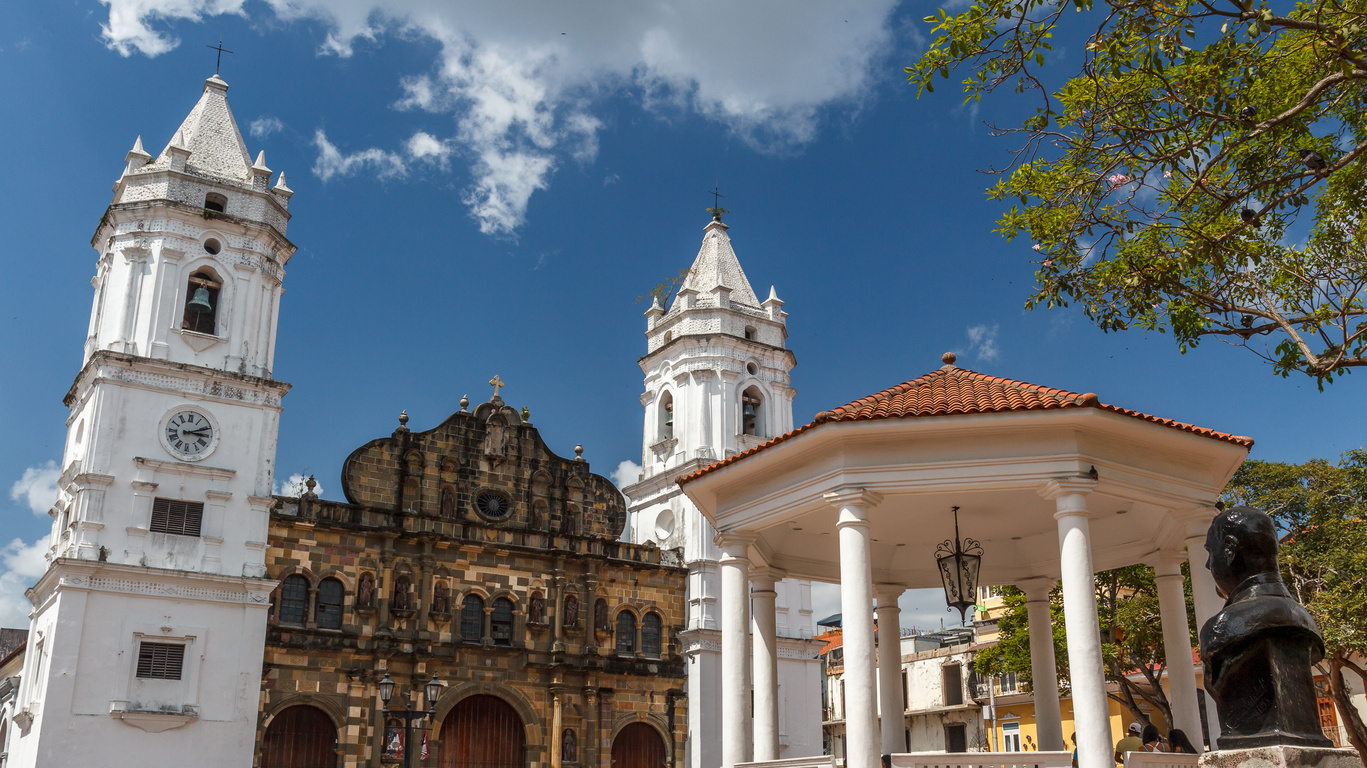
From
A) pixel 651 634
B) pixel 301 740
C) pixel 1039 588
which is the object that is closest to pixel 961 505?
pixel 1039 588

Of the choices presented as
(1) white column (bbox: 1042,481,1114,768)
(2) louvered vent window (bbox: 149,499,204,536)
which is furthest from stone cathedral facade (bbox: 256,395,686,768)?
(1) white column (bbox: 1042,481,1114,768)

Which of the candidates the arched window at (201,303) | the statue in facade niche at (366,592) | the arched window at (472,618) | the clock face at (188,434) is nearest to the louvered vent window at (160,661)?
the clock face at (188,434)

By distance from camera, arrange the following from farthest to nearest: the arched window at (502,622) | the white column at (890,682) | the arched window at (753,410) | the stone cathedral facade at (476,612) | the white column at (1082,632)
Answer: the arched window at (753,410) → the arched window at (502,622) → the stone cathedral facade at (476,612) → the white column at (890,682) → the white column at (1082,632)

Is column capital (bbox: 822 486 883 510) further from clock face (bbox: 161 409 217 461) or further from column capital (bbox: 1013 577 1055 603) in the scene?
clock face (bbox: 161 409 217 461)

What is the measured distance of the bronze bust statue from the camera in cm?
717

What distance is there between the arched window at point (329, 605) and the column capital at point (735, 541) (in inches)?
846

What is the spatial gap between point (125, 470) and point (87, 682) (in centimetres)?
556

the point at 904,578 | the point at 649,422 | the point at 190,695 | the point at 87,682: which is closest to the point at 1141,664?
the point at 904,578

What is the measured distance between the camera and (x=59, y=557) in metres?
28.8

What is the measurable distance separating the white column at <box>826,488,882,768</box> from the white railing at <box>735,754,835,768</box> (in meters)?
0.24

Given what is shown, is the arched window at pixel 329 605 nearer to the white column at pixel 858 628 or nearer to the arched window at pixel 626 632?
the arched window at pixel 626 632

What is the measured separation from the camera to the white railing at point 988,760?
11219mm

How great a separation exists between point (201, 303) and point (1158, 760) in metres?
29.1

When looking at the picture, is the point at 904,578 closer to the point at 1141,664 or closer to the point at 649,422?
the point at 1141,664
